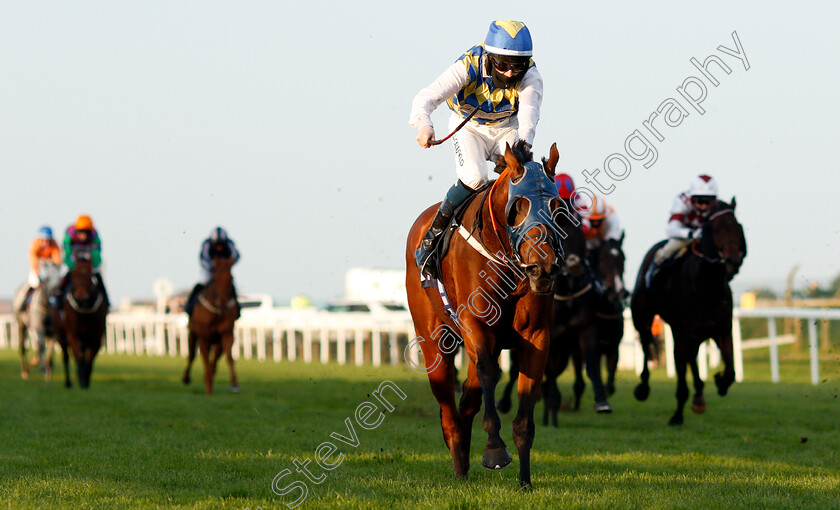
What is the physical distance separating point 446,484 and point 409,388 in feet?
26.5

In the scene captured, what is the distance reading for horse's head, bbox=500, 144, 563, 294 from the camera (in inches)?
182

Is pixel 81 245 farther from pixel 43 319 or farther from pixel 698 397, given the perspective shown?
pixel 698 397

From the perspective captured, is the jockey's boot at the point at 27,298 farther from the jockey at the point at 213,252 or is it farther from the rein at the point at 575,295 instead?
the rein at the point at 575,295

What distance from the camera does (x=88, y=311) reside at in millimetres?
13758

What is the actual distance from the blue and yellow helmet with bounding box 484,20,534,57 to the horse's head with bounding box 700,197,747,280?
159 inches

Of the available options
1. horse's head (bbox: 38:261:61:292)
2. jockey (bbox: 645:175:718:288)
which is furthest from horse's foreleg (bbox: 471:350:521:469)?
horse's head (bbox: 38:261:61:292)

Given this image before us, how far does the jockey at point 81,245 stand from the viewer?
1410cm

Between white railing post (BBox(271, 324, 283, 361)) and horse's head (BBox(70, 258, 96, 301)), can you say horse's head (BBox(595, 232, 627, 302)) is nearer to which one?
horse's head (BBox(70, 258, 96, 301))

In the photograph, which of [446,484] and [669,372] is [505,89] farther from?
[669,372]

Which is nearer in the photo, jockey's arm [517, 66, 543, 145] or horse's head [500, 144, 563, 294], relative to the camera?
horse's head [500, 144, 563, 294]

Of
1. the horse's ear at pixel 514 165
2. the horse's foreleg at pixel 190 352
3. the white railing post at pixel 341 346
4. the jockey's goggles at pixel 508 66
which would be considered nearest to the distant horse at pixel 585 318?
the jockey's goggles at pixel 508 66

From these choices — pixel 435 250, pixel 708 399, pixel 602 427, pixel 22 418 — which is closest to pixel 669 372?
pixel 708 399

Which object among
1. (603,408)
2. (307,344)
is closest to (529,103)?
(603,408)

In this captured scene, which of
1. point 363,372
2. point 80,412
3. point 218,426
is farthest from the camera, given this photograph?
point 363,372
